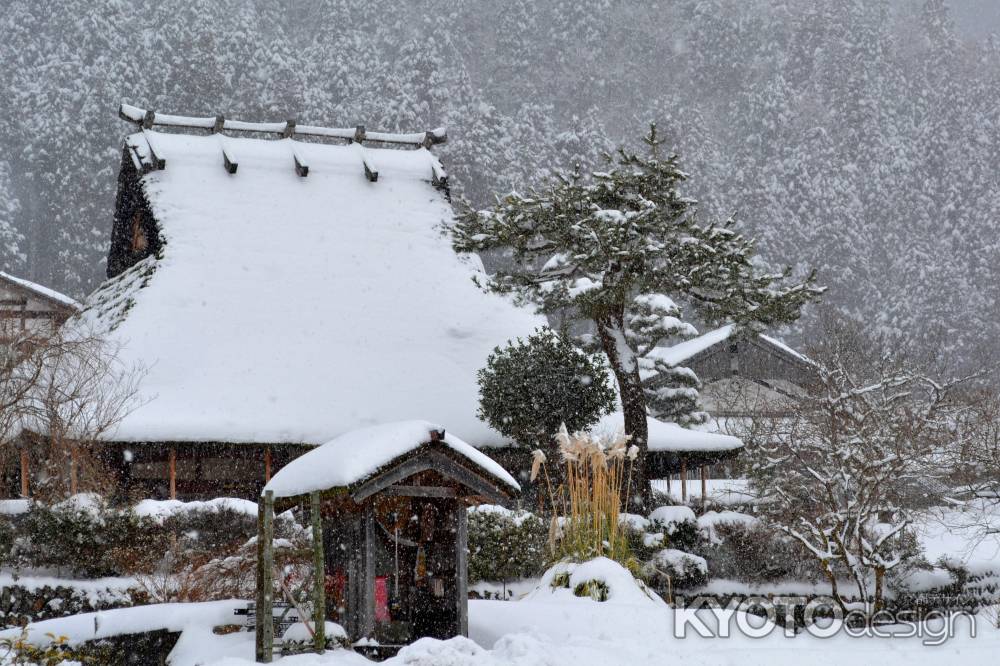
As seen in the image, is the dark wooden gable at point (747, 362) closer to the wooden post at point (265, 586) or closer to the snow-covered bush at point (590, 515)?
the snow-covered bush at point (590, 515)

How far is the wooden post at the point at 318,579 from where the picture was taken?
24.2ft

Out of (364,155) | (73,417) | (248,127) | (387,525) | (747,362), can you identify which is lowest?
(387,525)

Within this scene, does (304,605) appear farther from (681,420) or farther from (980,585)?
(681,420)

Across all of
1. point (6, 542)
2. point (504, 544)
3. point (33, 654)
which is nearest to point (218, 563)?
point (6, 542)

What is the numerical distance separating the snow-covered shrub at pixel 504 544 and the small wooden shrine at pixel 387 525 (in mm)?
4257

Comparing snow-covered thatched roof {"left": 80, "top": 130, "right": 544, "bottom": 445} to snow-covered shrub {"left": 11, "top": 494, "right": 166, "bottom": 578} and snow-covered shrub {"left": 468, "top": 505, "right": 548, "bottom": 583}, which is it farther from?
snow-covered shrub {"left": 468, "top": 505, "right": 548, "bottom": 583}

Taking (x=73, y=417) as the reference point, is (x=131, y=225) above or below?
above

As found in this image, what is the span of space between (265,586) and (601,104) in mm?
45591

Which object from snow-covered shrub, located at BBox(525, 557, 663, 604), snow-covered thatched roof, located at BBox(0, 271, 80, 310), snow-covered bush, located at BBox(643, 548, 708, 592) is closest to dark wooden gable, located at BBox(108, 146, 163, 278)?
snow-covered thatched roof, located at BBox(0, 271, 80, 310)

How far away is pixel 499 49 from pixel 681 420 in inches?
1233

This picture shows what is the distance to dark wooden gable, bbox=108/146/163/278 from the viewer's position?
1995cm

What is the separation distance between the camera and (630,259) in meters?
15.5

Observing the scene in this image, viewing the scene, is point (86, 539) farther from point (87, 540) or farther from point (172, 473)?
point (172, 473)

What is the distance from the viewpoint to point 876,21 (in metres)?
54.6
